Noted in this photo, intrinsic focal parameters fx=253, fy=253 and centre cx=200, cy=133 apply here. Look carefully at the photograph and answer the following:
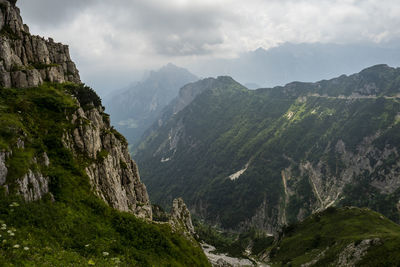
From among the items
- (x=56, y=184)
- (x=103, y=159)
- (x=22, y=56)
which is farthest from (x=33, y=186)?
(x=22, y=56)

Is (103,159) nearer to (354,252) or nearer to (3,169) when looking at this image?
(3,169)

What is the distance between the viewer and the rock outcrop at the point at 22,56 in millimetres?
72550

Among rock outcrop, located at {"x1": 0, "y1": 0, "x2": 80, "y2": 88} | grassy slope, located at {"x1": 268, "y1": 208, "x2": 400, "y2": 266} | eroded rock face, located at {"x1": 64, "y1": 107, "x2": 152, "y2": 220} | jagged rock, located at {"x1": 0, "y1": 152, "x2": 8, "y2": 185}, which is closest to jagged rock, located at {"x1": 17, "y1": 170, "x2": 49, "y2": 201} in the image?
jagged rock, located at {"x1": 0, "y1": 152, "x2": 8, "y2": 185}

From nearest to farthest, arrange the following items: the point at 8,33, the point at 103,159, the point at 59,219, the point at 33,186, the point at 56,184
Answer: the point at 59,219 < the point at 33,186 < the point at 56,184 < the point at 103,159 < the point at 8,33

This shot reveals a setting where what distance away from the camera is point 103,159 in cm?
7206

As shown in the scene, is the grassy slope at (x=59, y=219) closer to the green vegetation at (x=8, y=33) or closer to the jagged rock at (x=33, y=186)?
the jagged rock at (x=33, y=186)

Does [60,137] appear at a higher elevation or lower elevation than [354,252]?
higher

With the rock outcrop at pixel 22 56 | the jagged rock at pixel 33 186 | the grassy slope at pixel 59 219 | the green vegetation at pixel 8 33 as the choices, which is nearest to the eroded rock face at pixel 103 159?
the grassy slope at pixel 59 219

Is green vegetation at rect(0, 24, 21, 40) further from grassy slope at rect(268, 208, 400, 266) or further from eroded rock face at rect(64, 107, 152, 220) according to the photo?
grassy slope at rect(268, 208, 400, 266)

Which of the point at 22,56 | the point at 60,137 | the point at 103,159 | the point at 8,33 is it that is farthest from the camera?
the point at 22,56

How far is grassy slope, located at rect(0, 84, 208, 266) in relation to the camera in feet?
102

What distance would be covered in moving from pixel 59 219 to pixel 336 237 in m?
126

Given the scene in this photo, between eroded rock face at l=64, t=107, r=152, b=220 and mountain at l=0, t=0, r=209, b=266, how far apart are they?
304 mm

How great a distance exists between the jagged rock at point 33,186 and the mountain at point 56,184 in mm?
139
